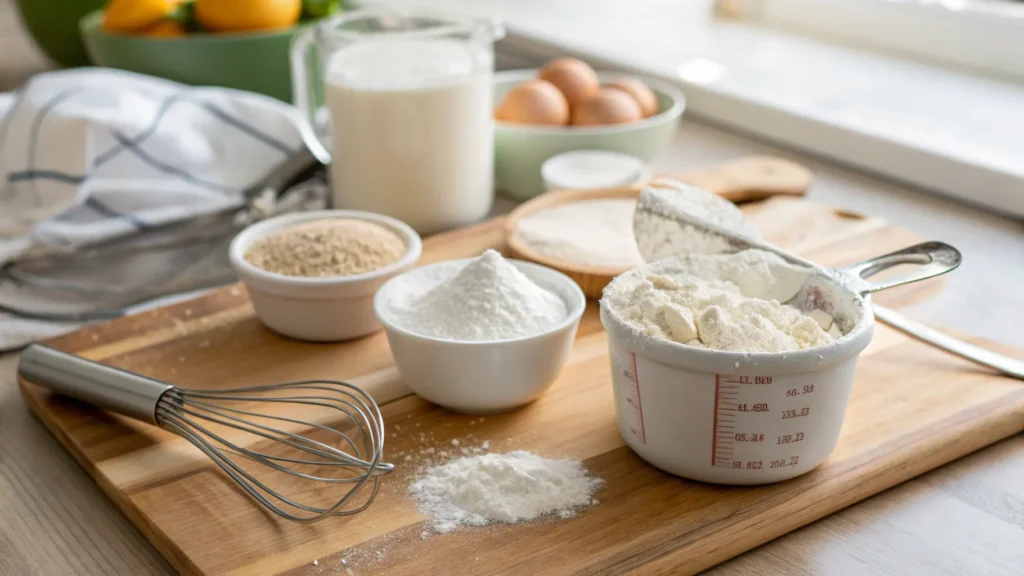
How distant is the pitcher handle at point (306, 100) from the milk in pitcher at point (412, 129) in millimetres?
77

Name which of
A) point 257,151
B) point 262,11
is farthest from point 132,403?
point 262,11

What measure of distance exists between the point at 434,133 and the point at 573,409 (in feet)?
1.28

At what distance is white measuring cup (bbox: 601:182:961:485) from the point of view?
1.93ft

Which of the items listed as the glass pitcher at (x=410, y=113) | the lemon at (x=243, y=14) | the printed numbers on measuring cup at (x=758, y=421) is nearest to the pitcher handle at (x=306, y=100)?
the glass pitcher at (x=410, y=113)

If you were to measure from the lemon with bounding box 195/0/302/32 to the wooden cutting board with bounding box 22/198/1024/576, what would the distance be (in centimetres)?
50

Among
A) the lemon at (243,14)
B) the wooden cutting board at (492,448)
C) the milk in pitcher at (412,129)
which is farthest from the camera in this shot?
the lemon at (243,14)

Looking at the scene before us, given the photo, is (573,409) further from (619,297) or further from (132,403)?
(132,403)

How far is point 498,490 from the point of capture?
63cm

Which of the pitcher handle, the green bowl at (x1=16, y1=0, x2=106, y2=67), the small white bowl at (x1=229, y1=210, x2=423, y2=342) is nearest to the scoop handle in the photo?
the small white bowl at (x1=229, y1=210, x2=423, y2=342)

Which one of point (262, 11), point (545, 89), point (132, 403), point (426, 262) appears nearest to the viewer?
point (132, 403)

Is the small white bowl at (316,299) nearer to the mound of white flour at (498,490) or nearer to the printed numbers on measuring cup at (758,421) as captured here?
the mound of white flour at (498,490)

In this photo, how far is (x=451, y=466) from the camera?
659 mm

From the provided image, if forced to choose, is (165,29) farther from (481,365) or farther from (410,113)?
(481,365)

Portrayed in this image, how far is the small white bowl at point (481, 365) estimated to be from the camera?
695 mm
